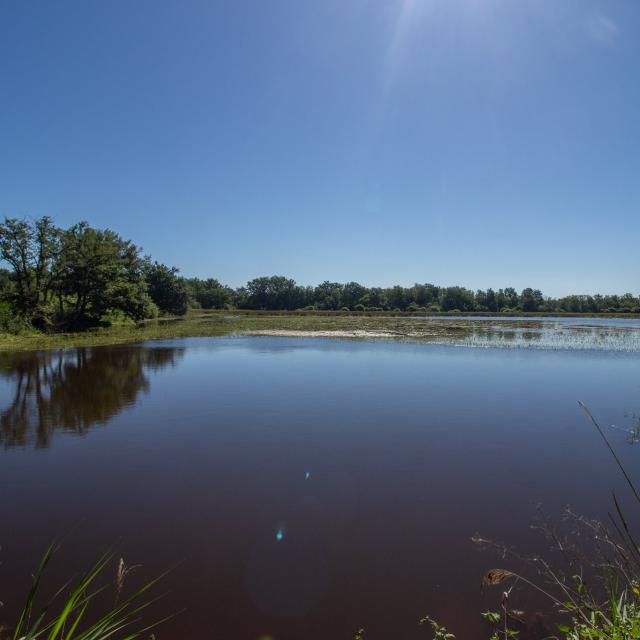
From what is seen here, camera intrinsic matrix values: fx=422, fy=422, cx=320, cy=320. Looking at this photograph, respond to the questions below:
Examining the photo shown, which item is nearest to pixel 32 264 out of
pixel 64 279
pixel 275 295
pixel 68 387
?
pixel 64 279

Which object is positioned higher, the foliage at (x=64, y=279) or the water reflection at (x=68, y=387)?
the foliage at (x=64, y=279)

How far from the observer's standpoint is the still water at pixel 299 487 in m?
4.46

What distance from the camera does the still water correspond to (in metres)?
4.46

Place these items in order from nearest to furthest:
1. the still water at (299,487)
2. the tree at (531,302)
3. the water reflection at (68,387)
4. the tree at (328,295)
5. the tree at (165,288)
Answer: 1. the still water at (299,487)
2. the water reflection at (68,387)
3. the tree at (165,288)
4. the tree at (531,302)
5. the tree at (328,295)

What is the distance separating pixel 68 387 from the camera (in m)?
14.5

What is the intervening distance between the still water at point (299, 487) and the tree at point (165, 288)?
6004 centimetres

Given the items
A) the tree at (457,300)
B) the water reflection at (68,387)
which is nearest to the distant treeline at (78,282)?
the water reflection at (68,387)

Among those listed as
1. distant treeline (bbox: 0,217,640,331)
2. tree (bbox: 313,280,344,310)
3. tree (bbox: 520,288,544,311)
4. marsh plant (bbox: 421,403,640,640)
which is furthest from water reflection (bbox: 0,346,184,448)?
tree (bbox: 520,288,544,311)

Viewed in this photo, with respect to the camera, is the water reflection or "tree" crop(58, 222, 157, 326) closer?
the water reflection

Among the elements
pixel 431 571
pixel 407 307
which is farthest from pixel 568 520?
pixel 407 307

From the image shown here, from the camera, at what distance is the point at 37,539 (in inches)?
210

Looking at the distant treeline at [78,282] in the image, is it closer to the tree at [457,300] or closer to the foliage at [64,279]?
the foliage at [64,279]

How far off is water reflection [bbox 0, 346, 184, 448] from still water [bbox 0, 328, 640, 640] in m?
0.12

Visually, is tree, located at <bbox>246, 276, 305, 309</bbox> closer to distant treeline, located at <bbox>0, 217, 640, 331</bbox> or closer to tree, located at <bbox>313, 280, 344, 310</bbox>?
tree, located at <bbox>313, 280, 344, 310</bbox>
